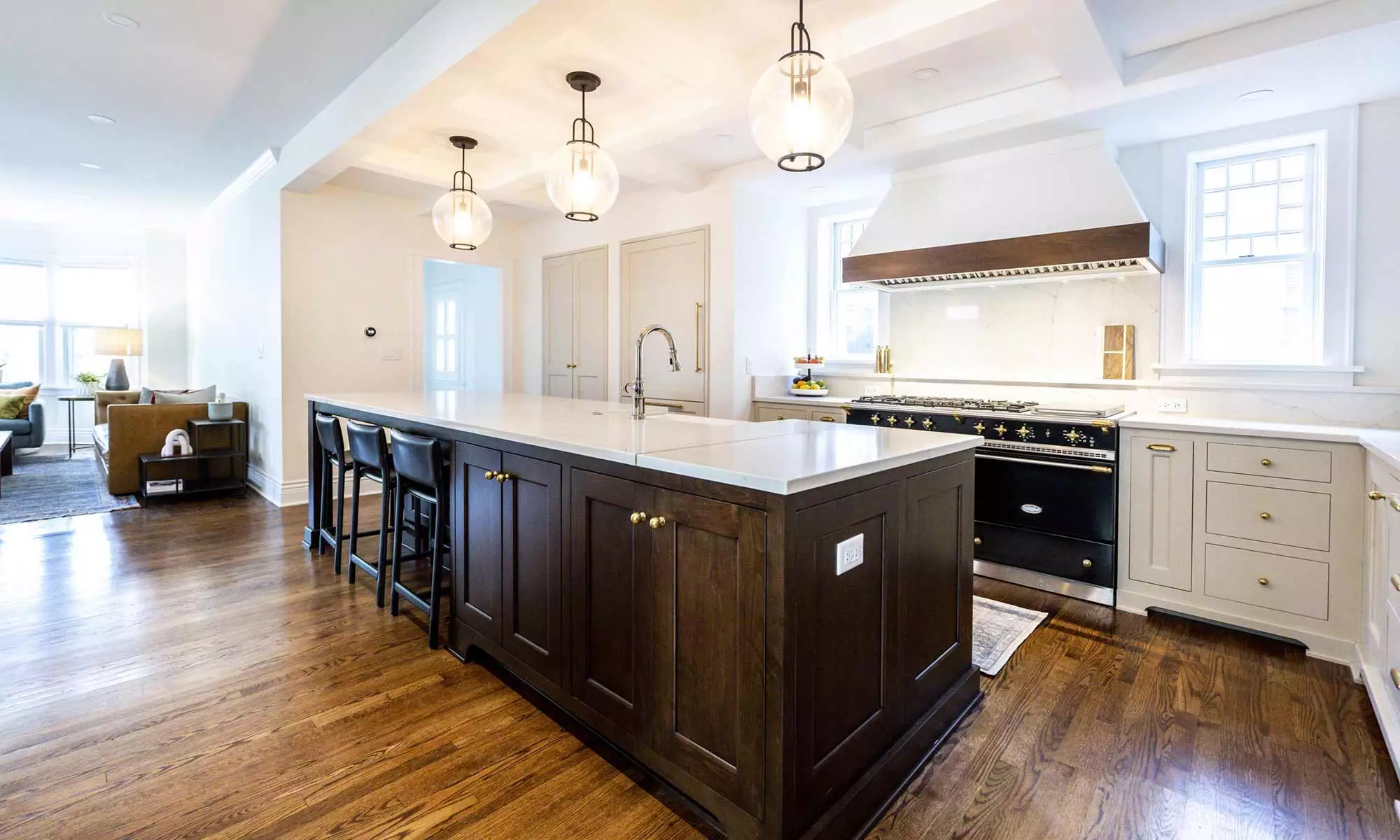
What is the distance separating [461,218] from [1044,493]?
11.2 feet

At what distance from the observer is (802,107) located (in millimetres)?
2059

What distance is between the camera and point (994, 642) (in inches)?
108

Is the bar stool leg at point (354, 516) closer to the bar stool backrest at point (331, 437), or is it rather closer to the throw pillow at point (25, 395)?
the bar stool backrest at point (331, 437)

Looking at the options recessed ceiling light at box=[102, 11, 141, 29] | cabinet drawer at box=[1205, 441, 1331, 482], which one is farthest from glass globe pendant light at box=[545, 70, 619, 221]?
cabinet drawer at box=[1205, 441, 1331, 482]

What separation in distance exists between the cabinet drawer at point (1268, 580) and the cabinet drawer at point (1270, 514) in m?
0.07

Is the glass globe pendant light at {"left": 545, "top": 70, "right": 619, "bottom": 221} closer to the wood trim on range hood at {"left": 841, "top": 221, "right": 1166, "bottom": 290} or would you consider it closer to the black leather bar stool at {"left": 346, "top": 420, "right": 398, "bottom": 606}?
the black leather bar stool at {"left": 346, "top": 420, "right": 398, "bottom": 606}

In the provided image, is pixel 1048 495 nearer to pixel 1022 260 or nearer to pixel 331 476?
pixel 1022 260

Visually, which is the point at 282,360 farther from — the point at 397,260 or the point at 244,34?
the point at 244,34

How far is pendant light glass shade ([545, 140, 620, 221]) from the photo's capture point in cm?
308

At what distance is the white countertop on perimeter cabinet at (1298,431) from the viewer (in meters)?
2.35

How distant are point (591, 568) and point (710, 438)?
19.7 inches

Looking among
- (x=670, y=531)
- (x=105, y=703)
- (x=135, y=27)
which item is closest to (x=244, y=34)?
(x=135, y=27)

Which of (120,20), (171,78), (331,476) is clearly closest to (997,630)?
(331,476)

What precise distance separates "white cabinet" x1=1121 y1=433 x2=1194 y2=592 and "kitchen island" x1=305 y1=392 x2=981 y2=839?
1.39 metres
